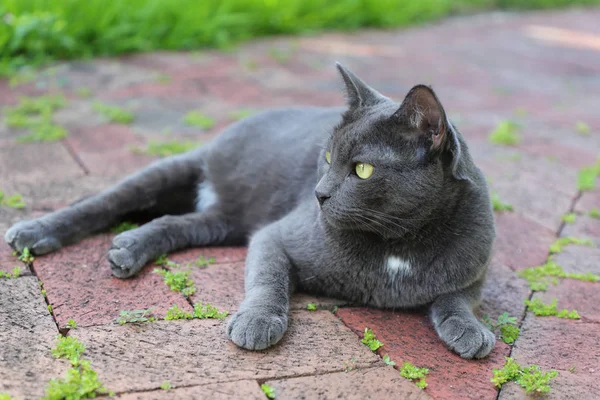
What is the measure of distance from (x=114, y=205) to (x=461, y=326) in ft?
4.62

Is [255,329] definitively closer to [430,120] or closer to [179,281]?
[179,281]

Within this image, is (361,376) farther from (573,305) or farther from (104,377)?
(573,305)

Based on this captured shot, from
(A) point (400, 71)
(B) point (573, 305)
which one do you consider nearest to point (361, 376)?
(B) point (573, 305)

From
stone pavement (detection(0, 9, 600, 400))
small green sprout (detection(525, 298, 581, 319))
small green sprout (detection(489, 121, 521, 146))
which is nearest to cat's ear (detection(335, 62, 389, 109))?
stone pavement (detection(0, 9, 600, 400))

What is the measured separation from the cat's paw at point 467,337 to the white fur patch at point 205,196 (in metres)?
1.18

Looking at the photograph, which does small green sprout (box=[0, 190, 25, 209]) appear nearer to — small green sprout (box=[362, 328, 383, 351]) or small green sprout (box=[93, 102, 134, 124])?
small green sprout (box=[93, 102, 134, 124])

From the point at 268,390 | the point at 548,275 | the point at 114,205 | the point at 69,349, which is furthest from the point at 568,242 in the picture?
the point at 69,349

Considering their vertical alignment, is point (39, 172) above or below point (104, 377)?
below

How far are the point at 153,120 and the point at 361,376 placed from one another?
100 inches

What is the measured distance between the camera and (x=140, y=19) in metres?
5.35

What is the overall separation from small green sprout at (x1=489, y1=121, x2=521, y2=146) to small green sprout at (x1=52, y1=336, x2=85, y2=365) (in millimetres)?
2994

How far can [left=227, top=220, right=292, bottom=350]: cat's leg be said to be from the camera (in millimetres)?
2068

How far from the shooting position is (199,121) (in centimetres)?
412

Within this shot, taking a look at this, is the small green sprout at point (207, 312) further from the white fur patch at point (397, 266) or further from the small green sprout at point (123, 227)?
the small green sprout at point (123, 227)
